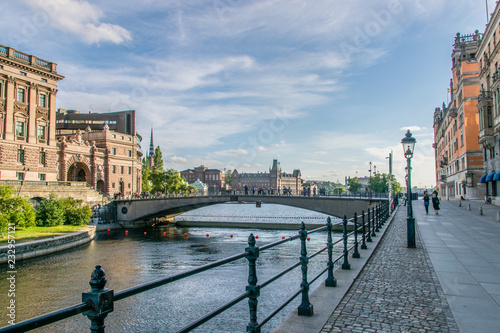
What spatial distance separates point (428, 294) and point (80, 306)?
6.91 m

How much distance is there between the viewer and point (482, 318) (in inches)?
221

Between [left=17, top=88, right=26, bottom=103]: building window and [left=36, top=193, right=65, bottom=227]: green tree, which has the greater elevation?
[left=17, top=88, right=26, bottom=103]: building window

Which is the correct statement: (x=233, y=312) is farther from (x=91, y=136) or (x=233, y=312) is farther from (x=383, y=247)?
(x=91, y=136)

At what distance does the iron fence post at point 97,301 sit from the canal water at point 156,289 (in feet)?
34.8

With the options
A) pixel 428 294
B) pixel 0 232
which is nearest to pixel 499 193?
pixel 428 294

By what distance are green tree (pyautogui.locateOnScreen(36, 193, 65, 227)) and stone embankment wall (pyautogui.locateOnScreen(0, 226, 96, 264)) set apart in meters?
5.96

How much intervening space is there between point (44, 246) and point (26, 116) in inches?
1083

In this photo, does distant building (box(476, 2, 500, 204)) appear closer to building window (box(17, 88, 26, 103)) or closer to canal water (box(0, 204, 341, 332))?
canal water (box(0, 204, 341, 332))

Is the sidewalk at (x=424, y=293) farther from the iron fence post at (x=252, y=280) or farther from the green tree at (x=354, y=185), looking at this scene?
the green tree at (x=354, y=185)

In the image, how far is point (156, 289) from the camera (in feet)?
64.6

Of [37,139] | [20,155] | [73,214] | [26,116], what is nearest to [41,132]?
[37,139]

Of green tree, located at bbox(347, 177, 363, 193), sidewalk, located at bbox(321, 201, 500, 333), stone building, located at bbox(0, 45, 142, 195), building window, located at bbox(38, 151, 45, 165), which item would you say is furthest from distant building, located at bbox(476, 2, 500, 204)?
green tree, located at bbox(347, 177, 363, 193)

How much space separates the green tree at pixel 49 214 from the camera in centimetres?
4025

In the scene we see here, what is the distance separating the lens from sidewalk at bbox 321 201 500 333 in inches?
214
